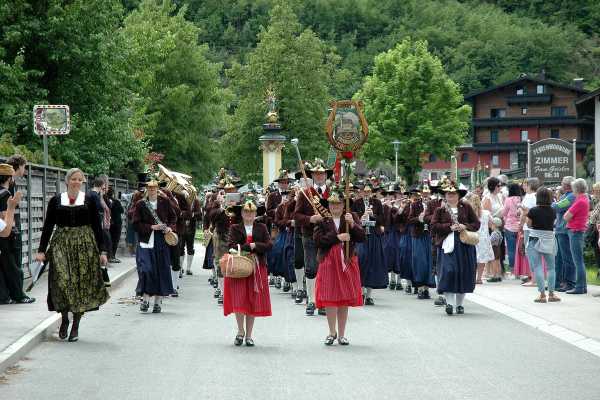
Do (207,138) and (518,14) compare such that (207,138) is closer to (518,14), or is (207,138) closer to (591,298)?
(591,298)

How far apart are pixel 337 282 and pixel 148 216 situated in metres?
4.67

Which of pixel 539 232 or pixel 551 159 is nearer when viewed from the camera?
pixel 539 232

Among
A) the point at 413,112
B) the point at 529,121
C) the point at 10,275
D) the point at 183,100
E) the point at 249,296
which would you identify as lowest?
the point at 249,296

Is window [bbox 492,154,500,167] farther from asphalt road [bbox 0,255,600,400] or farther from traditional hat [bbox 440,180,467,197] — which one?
asphalt road [bbox 0,255,600,400]

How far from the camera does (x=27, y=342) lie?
1129 centimetres

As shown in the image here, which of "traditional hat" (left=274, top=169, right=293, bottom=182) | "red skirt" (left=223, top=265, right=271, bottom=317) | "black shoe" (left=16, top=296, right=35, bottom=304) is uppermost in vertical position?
"traditional hat" (left=274, top=169, right=293, bottom=182)

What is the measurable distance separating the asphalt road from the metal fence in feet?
15.2

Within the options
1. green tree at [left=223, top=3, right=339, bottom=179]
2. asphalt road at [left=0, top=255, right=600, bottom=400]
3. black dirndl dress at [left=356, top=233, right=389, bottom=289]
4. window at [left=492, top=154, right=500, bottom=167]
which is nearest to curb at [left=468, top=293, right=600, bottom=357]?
asphalt road at [left=0, top=255, right=600, bottom=400]

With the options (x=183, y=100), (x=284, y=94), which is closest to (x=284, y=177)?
(x=183, y=100)

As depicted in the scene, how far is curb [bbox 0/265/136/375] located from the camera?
1021cm

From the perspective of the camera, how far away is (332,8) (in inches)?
6048

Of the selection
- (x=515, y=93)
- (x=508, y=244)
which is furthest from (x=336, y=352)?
(x=515, y=93)

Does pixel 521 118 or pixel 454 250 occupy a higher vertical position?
pixel 521 118

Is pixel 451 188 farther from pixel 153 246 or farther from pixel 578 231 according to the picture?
pixel 153 246
